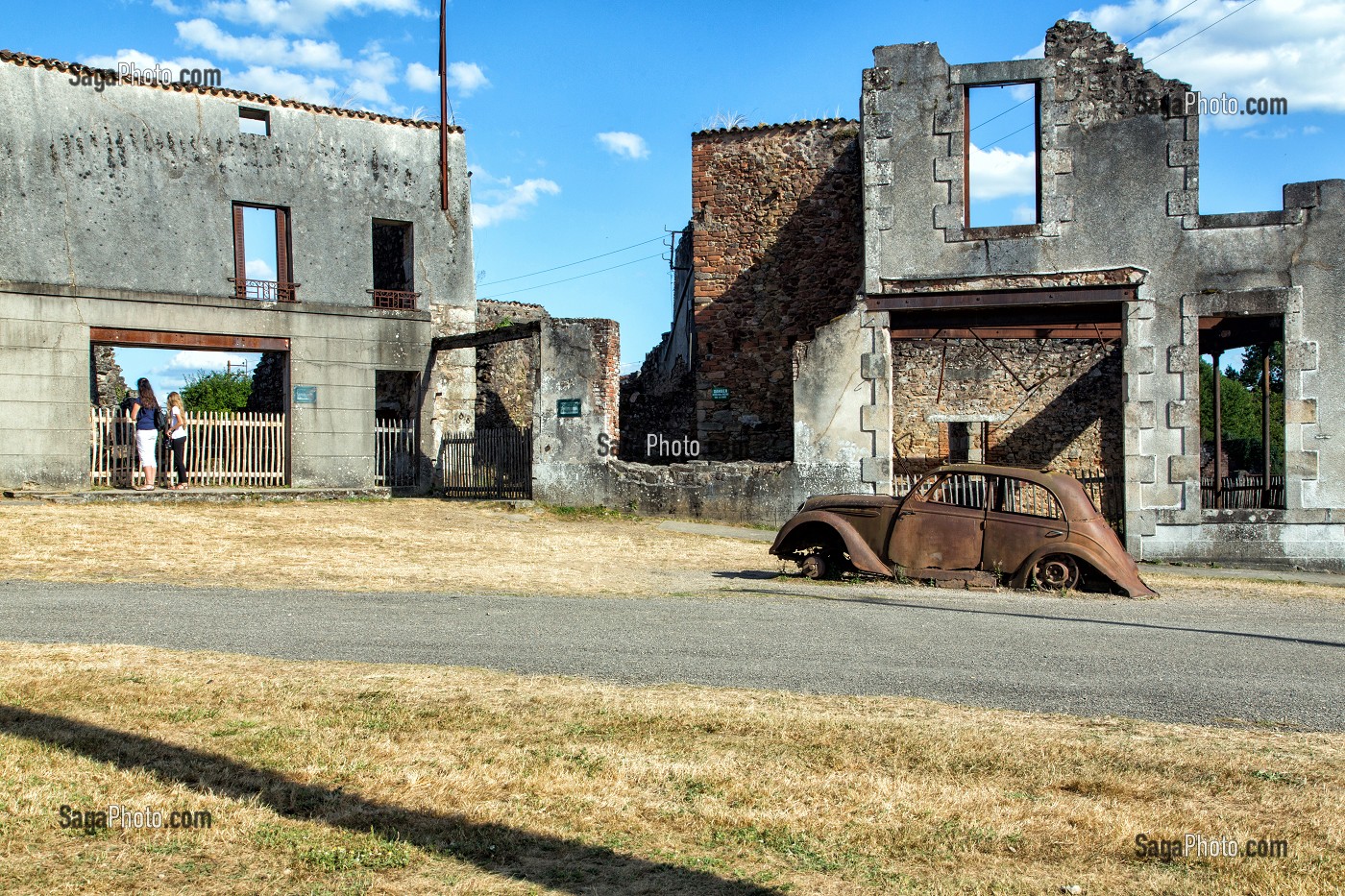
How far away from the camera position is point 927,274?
1889 cm

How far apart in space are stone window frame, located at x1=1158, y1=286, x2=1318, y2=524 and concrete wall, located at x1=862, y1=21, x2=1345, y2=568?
0.02m

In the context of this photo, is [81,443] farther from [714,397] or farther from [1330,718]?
[1330,718]

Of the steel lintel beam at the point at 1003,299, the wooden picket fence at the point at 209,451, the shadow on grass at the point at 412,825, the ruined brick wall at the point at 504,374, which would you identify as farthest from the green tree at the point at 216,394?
the shadow on grass at the point at 412,825

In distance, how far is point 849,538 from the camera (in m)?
13.3

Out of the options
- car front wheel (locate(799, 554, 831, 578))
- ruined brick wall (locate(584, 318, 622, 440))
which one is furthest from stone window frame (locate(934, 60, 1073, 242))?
car front wheel (locate(799, 554, 831, 578))

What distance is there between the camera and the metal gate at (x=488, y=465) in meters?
21.7

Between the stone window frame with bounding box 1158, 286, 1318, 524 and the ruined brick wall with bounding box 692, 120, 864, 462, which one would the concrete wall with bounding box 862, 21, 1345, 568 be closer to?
the stone window frame with bounding box 1158, 286, 1318, 524

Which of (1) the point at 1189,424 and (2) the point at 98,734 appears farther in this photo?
(1) the point at 1189,424

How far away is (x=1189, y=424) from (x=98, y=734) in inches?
651

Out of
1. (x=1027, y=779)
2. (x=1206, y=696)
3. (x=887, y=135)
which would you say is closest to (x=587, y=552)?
(x=887, y=135)

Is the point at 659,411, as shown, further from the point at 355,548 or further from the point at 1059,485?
the point at 1059,485

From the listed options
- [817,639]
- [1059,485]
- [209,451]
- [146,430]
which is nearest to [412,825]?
[817,639]

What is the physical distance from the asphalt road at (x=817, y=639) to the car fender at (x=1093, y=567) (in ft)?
1.88

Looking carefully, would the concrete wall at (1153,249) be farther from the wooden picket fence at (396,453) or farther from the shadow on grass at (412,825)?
the shadow on grass at (412,825)
